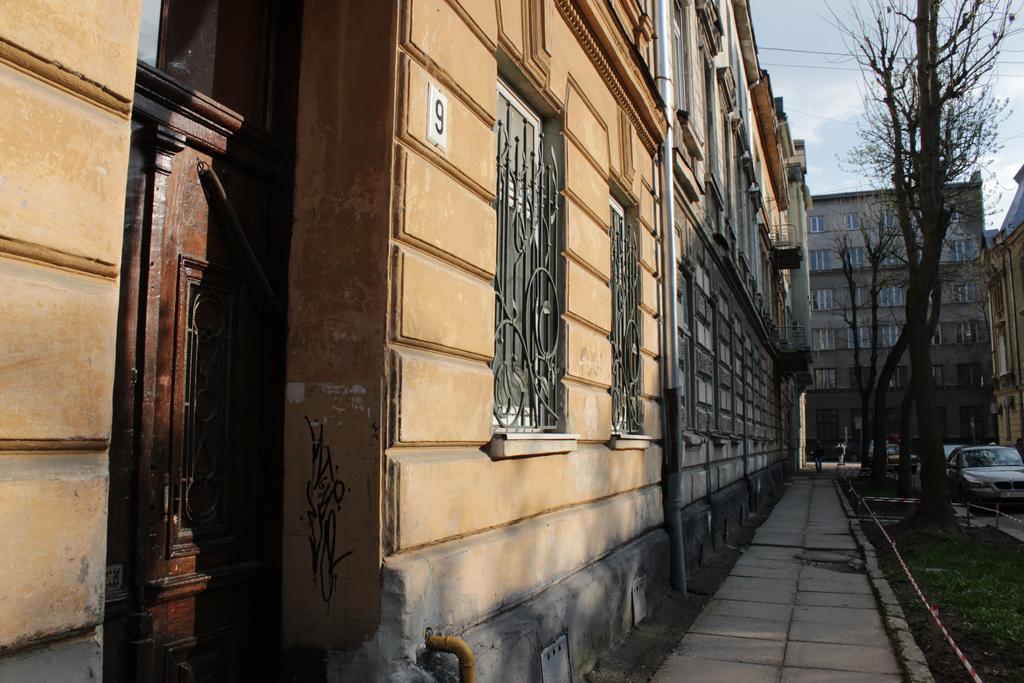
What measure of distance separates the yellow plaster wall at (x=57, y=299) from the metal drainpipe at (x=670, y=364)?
21.8 feet

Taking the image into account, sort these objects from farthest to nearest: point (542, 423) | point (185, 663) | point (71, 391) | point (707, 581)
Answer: point (707, 581), point (542, 423), point (185, 663), point (71, 391)

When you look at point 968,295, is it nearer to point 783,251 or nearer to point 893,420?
point 893,420

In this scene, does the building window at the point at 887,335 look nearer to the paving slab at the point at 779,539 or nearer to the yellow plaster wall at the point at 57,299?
the paving slab at the point at 779,539

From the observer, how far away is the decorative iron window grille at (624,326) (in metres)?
7.29

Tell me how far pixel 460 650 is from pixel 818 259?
6619cm

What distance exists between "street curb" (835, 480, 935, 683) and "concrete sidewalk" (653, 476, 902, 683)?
0.27 ft

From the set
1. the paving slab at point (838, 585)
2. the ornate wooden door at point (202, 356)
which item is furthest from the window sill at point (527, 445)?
the paving slab at point (838, 585)

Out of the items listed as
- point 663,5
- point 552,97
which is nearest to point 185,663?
point 552,97

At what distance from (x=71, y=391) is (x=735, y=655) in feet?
Answer: 16.8

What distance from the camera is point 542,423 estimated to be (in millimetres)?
5430

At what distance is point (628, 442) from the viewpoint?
7.02m

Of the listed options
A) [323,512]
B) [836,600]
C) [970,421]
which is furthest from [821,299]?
[323,512]

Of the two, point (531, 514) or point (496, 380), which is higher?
point (496, 380)

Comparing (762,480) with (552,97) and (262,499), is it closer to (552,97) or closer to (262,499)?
(552,97)
